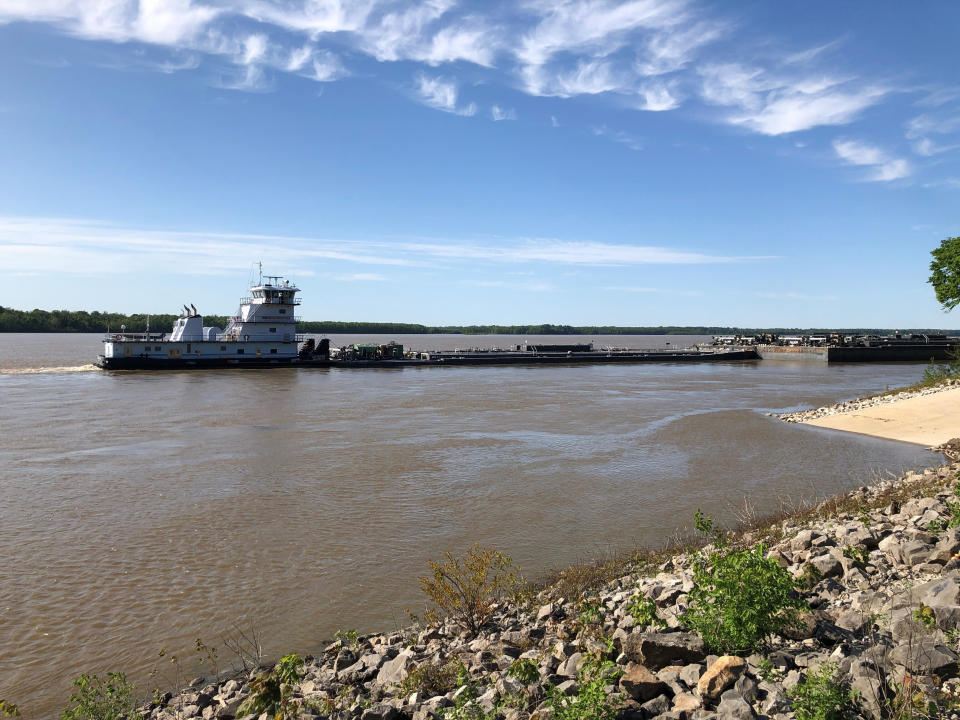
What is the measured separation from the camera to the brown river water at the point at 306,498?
9312 mm

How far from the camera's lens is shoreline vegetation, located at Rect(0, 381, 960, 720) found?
183 inches

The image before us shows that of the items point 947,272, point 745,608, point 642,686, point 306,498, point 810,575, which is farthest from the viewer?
point 947,272

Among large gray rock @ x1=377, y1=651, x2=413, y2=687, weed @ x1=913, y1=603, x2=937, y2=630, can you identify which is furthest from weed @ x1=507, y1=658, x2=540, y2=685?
weed @ x1=913, y1=603, x2=937, y2=630

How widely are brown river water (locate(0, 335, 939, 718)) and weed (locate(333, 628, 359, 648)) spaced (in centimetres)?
35

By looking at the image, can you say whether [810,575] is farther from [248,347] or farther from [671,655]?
[248,347]

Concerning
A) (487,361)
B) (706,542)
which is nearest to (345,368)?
(487,361)

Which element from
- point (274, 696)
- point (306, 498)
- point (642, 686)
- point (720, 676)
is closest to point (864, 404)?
point (306, 498)

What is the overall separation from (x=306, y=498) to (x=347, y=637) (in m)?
8.63

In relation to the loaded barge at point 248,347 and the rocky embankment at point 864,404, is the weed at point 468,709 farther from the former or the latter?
the loaded barge at point 248,347

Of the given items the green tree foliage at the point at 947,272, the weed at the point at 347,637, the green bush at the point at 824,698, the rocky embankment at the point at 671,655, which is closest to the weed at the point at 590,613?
the rocky embankment at the point at 671,655

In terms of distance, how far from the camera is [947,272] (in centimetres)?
5094

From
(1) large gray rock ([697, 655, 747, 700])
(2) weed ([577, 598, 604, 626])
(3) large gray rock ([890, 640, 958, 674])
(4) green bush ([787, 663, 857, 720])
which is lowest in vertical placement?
(2) weed ([577, 598, 604, 626])

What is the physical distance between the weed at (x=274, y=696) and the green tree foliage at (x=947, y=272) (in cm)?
5972

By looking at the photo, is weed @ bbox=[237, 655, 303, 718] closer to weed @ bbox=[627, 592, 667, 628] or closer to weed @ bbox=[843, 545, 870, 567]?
weed @ bbox=[627, 592, 667, 628]
